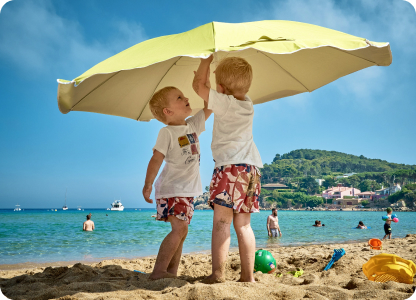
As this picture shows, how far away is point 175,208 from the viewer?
2670 millimetres

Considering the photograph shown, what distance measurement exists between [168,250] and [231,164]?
1002 mm

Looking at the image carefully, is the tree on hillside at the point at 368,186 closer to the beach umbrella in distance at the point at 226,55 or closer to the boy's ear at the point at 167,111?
the beach umbrella in distance at the point at 226,55

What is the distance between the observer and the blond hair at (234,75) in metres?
2.44

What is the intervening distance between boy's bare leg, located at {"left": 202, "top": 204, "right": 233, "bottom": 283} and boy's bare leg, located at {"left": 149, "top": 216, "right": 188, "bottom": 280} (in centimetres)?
48

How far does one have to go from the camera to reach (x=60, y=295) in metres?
2.11

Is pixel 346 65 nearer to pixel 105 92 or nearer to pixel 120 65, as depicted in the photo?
pixel 120 65

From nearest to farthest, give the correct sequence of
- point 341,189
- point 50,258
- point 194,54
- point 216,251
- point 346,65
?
1. point 194,54
2. point 216,251
3. point 346,65
4. point 50,258
5. point 341,189

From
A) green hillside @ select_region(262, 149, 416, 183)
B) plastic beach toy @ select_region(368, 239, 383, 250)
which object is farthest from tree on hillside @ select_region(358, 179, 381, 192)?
plastic beach toy @ select_region(368, 239, 383, 250)

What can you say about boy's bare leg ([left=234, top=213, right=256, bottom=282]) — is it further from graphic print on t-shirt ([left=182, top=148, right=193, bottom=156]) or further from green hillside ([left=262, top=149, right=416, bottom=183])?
green hillside ([left=262, top=149, right=416, bottom=183])

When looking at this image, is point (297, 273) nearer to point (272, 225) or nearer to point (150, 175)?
point (150, 175)

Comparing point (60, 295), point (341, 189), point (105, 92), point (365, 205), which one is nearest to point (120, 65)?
point (105, 92)

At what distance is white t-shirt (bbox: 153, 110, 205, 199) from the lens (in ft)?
8.82

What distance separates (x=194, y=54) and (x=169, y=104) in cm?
102

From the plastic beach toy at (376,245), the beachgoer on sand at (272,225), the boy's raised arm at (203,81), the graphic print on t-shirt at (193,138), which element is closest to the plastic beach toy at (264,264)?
the graphic print on t-shirt at (193,138)
